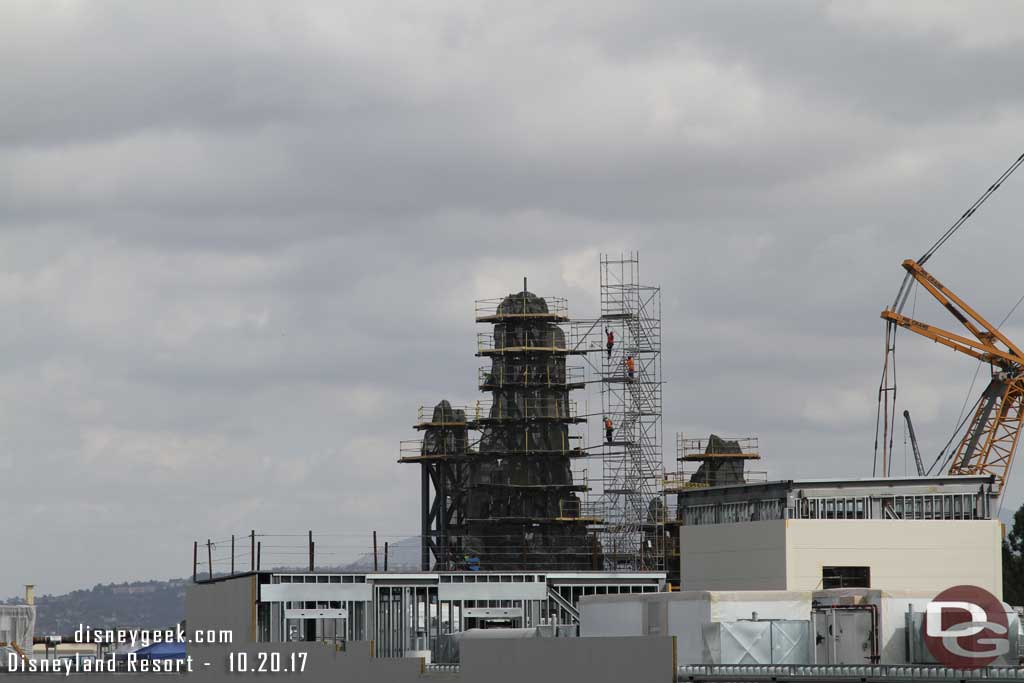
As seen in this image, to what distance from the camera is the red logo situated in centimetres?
5947

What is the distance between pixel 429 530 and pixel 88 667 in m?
66.0

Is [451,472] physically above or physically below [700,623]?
above

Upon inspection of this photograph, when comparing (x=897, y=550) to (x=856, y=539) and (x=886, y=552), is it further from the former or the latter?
(x=856, y=539)

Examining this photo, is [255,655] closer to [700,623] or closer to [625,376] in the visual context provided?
[700,623]

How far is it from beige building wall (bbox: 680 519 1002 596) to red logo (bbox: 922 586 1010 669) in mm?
29806

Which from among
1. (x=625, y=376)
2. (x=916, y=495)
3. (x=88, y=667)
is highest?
(x=625, y=376)

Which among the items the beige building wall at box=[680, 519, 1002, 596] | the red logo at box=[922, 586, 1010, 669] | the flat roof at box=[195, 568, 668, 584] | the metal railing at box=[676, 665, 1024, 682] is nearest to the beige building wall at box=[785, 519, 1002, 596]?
the beige building wall at box=[680, 519, 1002, 596]

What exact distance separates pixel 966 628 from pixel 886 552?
32.3 meters

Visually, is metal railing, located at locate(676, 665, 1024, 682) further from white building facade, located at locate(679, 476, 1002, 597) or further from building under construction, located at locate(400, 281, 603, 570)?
building under construction, located at locate(400, 281, 603, 570)

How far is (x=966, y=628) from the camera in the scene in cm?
6044

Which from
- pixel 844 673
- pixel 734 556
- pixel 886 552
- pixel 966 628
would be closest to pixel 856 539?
pixel 886 552

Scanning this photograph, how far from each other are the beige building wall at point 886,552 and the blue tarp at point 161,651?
95.9ft

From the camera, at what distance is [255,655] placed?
83.1 meters

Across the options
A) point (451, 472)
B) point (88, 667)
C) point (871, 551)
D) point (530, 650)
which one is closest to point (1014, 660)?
point (530, 650)
